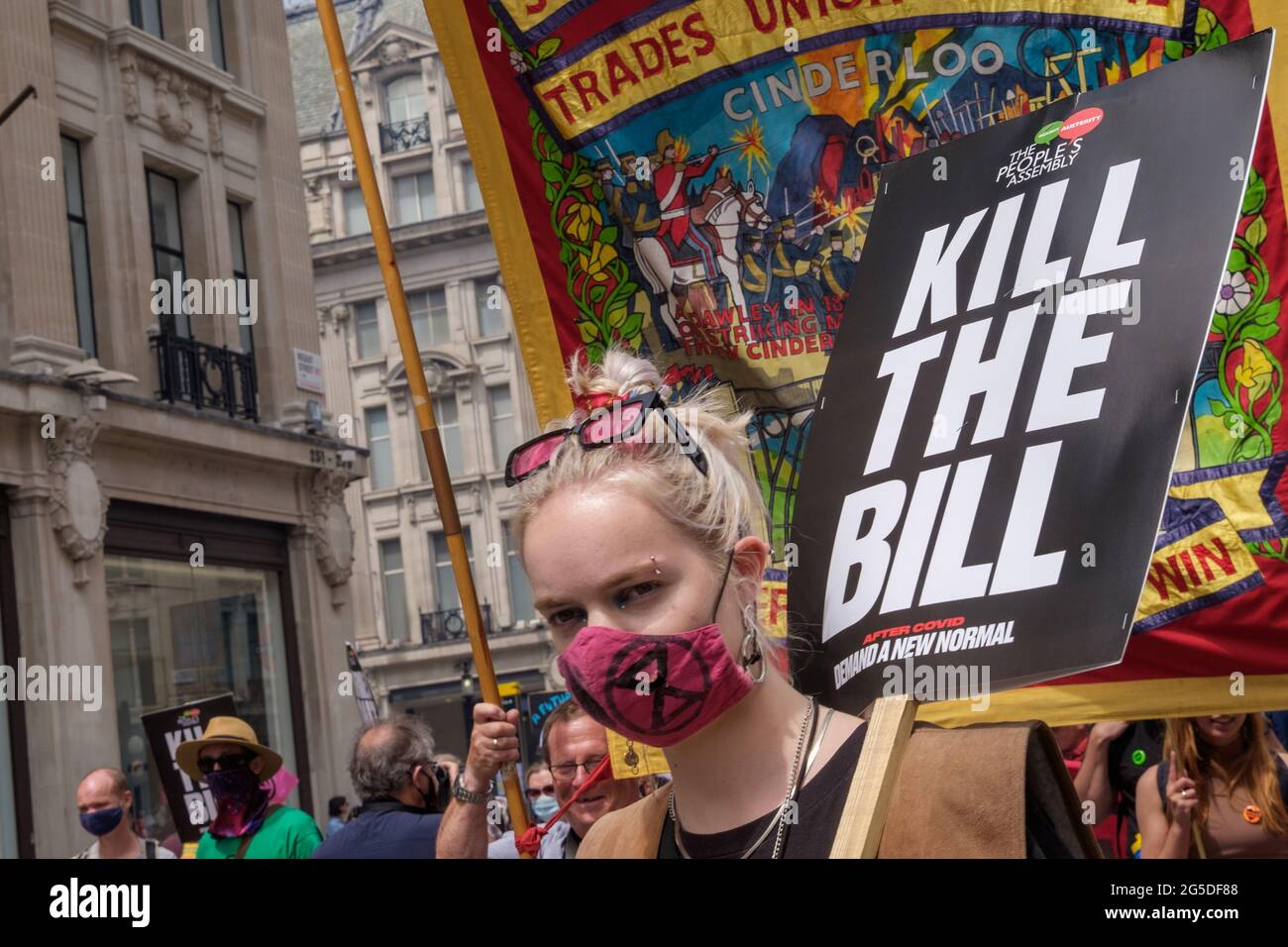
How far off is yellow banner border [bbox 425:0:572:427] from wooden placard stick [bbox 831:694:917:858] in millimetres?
1849

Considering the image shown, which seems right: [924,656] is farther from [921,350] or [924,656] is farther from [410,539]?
[410,539]

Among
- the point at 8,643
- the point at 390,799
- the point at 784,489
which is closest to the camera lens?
the point at 784,489

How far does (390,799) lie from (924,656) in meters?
3.27

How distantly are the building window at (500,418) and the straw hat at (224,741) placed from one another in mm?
40425

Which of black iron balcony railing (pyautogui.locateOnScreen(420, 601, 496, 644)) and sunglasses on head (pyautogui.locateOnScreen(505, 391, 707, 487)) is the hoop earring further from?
black iron balcony railing (pyautogui.locateOnScreen(420, 601, 496, 644))

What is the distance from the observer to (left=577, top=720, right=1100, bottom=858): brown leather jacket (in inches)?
64.5

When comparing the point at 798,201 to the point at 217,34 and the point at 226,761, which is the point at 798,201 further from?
the point at 217,34

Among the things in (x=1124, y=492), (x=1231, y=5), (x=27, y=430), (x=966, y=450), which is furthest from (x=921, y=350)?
(x=27, y=430)

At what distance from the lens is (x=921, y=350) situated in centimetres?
300

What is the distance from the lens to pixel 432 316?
4806 centimetres

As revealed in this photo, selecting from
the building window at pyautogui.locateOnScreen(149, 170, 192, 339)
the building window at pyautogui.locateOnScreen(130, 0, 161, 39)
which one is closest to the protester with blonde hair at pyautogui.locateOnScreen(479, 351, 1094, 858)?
the building window at pyautogui.locateOnScreen(149, 170, 192, 339)

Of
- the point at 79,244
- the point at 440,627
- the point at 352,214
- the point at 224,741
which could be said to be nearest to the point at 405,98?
the point at 352,214

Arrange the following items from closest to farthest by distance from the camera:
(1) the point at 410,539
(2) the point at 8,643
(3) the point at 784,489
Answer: (3) the point at 784,489 → (2) the point at 8,643 → (1) the point at 410,539

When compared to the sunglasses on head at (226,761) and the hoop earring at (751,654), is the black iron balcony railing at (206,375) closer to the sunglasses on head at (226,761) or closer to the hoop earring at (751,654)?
the sunglasses on head at (226,761)
